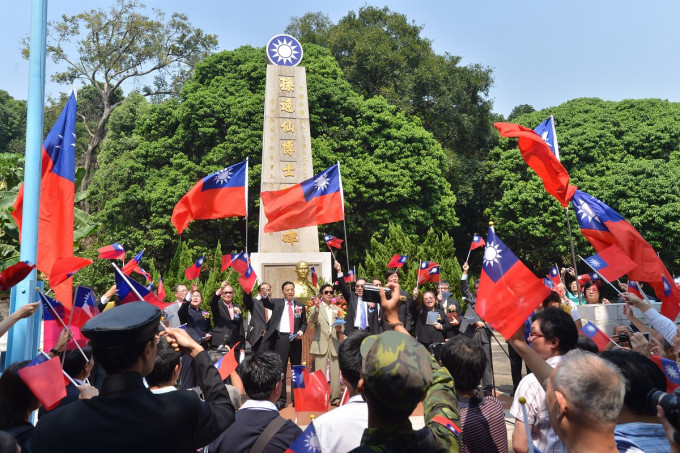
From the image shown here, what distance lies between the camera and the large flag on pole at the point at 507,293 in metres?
3.68

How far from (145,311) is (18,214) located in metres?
4.32

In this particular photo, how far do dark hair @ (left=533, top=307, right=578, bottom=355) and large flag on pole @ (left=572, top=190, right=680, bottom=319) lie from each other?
7.19ft

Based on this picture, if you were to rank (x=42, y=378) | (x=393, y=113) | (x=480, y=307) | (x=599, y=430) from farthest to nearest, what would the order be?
(x=393, y=113) < (x=480, y=307) < (x=42, y=378) < (x=599, y=430)

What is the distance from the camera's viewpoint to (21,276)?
3883mm

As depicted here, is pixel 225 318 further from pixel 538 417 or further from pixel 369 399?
pixel 369 399

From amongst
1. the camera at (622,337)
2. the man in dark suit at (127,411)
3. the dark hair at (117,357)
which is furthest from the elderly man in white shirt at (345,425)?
the camera at (622,337)

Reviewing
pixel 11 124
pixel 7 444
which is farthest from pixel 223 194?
pixel 11 124

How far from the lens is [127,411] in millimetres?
1987

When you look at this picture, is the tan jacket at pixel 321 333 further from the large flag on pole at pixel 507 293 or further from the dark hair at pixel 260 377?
the dark hair at pixel 260 377

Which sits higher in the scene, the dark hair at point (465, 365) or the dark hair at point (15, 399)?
the dark hair at point (465, 365)

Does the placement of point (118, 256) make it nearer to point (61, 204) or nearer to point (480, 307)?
point (61, 204)

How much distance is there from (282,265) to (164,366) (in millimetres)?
12356

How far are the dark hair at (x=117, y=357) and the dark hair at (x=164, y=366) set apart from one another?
0.77 meters

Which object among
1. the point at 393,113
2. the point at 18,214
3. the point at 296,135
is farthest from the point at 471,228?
the point at 18,214
